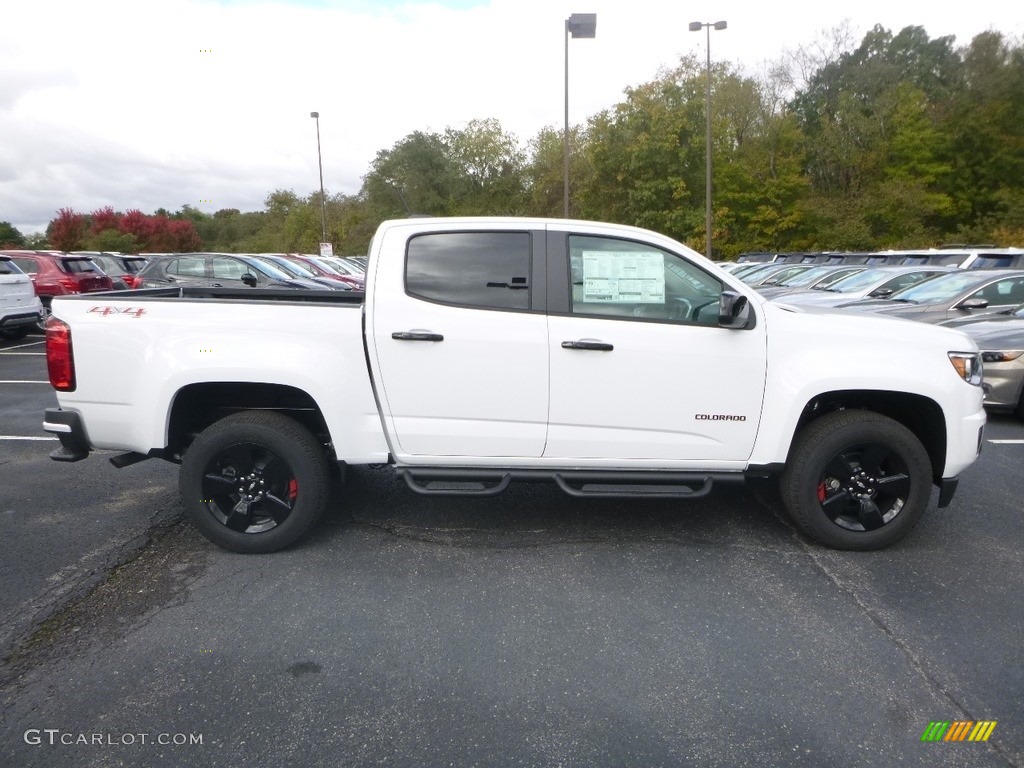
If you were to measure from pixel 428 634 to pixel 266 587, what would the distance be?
1050 mm

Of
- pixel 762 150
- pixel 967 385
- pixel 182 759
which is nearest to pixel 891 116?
pixel 762 150

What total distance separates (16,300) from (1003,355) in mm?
14560

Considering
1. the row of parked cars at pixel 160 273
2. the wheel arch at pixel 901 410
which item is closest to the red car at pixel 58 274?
the row of parked cars at pixel 160 273

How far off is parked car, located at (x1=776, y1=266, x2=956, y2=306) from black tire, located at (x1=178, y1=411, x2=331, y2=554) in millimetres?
10410

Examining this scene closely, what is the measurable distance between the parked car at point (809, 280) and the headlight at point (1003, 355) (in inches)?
283

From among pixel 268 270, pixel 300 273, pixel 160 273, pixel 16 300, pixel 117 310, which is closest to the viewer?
pixel 117 310

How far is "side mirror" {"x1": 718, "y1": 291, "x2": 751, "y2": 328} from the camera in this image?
4.27 meters

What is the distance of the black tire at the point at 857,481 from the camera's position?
4488 millimetres

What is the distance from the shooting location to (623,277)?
14.9 ft

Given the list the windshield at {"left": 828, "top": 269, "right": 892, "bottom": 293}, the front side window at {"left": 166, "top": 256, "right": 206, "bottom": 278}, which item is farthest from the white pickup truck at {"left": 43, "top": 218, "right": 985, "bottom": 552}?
the front side window at {"left": 166, "top": 256, "right": 206, "bottom": 278}

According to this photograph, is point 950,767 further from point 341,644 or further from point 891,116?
point 891,116

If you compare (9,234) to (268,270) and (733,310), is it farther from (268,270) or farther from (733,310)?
(733,310)

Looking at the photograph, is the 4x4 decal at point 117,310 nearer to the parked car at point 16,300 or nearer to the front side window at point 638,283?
the front side window at point 638,283

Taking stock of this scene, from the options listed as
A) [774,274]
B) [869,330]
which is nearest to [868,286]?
[774,274]
